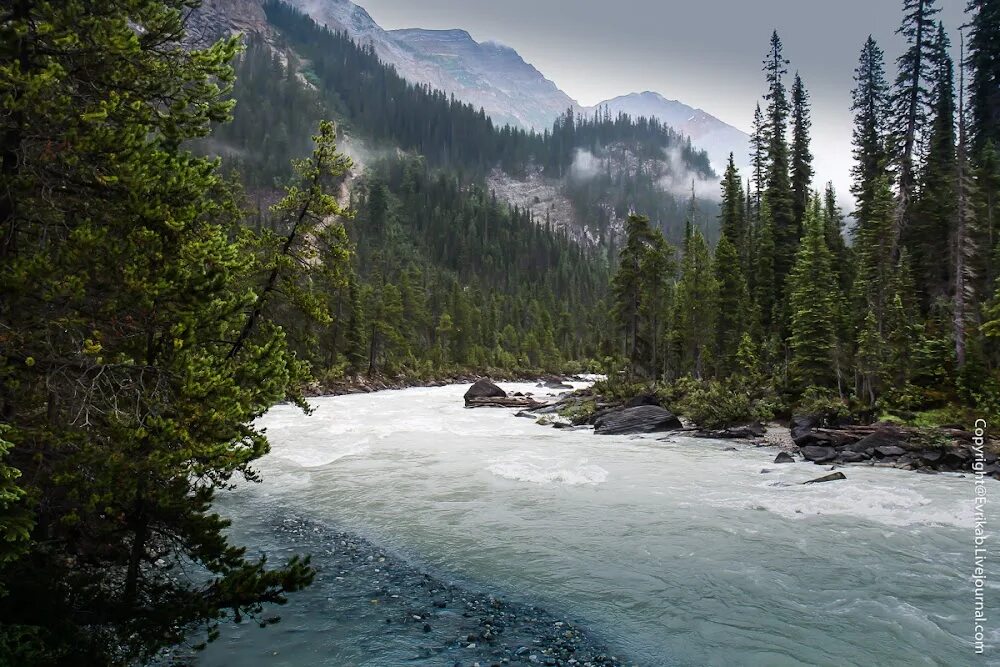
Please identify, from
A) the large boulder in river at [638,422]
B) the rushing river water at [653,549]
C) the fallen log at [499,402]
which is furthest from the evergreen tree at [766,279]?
the rushing river water at [653,549]

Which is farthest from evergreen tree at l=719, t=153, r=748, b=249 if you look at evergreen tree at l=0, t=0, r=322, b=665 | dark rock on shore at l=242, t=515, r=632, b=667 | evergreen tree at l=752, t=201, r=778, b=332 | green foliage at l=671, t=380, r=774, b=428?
evergreen tree at l=0, t=0, r=322, b=665

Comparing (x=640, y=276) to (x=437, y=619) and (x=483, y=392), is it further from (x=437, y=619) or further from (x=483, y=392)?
(x=437, y=619)

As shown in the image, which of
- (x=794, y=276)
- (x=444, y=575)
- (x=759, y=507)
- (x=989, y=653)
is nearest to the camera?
(x=989, y=653)

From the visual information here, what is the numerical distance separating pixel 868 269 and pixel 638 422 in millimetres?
23124

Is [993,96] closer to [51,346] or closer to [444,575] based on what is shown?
[444,575]

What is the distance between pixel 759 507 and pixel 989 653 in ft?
24.8

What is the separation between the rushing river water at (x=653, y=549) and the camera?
863 cm

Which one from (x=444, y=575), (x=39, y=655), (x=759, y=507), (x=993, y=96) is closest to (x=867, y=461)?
(x=759, y=507)

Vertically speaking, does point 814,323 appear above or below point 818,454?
above

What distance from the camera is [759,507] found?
15.8 metres

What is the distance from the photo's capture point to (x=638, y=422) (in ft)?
106

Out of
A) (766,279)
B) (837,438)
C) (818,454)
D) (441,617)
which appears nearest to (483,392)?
(766,279)

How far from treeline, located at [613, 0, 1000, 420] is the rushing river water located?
12.1m

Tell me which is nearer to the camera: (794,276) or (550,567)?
(550,567)
